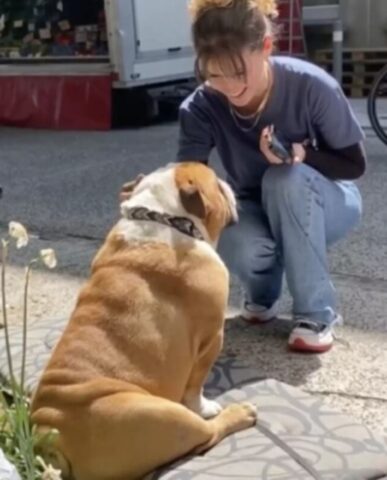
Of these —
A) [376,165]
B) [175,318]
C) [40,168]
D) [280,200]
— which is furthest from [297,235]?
[40,168]

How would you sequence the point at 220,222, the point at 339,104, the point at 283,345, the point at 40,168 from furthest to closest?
the point at 40,168 → the point at 283,345 → the point at 339,104 → the point at 220,222

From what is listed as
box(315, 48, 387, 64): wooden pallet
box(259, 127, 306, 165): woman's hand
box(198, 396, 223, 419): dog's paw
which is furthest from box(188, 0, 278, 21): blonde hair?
box(315, 48, 387, 64): wooden pallet

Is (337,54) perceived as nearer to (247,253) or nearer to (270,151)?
(247,253)

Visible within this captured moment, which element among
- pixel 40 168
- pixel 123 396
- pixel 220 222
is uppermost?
pixel 220 222

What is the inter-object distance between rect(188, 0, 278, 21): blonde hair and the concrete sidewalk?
1120 millimetres

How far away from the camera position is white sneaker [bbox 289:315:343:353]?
11.3 feet

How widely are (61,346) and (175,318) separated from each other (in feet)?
0.98

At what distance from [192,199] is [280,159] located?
646 millimetres

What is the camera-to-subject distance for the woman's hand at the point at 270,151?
10.7 feet

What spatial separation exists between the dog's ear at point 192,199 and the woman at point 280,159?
→ 53 cm

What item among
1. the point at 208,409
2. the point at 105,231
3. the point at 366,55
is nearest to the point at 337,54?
the point at 366,55

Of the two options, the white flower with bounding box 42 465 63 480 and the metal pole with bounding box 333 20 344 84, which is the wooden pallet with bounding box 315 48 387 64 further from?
the white flower with bounding box 42 465 63 480

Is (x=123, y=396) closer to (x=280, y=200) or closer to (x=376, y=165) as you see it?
(x=280, y=200)

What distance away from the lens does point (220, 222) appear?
2855mm
